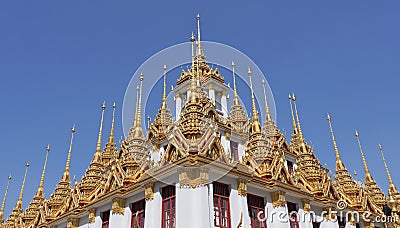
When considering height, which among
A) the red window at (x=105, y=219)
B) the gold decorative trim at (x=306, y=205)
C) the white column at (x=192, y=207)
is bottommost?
the white column at (x=192, y=207)

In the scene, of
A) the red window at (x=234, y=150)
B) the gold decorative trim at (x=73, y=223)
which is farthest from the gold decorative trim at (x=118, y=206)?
the red window at (x=234, y=150)

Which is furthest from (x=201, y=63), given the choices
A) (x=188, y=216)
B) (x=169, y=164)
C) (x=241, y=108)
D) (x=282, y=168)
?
(x=188, y=216)

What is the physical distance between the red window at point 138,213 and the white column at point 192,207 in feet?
12.4

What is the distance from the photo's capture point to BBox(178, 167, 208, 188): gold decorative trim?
62.7 ft

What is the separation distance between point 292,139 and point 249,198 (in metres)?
13.2

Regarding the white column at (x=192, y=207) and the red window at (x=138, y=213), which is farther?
the red window at (x=138, y=213)

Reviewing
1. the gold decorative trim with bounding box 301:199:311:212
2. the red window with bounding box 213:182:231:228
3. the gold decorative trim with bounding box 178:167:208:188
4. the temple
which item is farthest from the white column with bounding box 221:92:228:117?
the gold decorative trim with bounding box 178:167:208:188

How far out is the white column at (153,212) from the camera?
20.1 m

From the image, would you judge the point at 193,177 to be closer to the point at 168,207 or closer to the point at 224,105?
the point at 168,207

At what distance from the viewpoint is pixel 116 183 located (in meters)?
23.6

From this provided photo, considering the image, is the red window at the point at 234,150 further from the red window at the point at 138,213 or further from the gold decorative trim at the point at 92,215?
the gold decorative trim at the point at 92,215

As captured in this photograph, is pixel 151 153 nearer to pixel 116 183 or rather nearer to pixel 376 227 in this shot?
pixel 116 183

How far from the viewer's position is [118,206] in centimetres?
2283

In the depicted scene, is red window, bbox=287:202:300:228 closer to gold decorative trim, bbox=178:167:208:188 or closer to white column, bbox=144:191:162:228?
gold decorative trim, bbox=178:167:208:188
